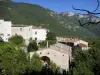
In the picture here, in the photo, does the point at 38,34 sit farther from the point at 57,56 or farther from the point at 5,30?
the point at 57,56

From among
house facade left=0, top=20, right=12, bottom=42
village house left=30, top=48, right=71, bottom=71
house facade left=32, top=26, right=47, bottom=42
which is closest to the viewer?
village house left=30, top=48, right=71, bottom=71

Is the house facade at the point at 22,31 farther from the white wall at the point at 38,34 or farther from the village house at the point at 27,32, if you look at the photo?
the white wall at the point at 38,34

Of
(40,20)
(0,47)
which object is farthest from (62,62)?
(40,20)

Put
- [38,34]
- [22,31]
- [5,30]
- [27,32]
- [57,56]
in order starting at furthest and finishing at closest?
[38,34] → [27,32] → [22,31] → [5,30] → [57,56]

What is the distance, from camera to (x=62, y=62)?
37406mm

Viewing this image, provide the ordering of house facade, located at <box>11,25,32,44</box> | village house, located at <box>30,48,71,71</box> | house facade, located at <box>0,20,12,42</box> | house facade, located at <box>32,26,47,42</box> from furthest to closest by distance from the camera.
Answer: house facade, located at <box>32,26,47,42</box>, house facade, located at <box>11,25,32,44</box>, house facade, located at <box>0,20,12,42</box>, village house, located at <box>30,48,71,71</box>

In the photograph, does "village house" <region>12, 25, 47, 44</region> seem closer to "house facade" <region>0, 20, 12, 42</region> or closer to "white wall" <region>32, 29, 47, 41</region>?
"white wall" <region>32, 29, 47, 41</region>

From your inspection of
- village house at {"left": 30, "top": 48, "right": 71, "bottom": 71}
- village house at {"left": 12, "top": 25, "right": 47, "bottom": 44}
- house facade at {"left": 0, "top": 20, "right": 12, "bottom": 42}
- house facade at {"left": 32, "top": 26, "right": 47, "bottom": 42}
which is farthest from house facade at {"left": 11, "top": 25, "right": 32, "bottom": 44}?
village house at {"left": 30, "top": 48, "right": 71, "bottom": 71}

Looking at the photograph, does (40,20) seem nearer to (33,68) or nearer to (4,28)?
(4,28)

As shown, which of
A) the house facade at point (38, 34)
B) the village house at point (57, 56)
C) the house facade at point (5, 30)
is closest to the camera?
the village house at point (57, 56)

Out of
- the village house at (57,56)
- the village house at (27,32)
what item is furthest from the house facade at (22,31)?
the village house at (57,56)

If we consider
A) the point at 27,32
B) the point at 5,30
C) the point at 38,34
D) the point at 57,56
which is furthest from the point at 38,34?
the point at 57,56

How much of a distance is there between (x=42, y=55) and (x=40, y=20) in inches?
4228

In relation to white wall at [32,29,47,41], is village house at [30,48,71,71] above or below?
below
